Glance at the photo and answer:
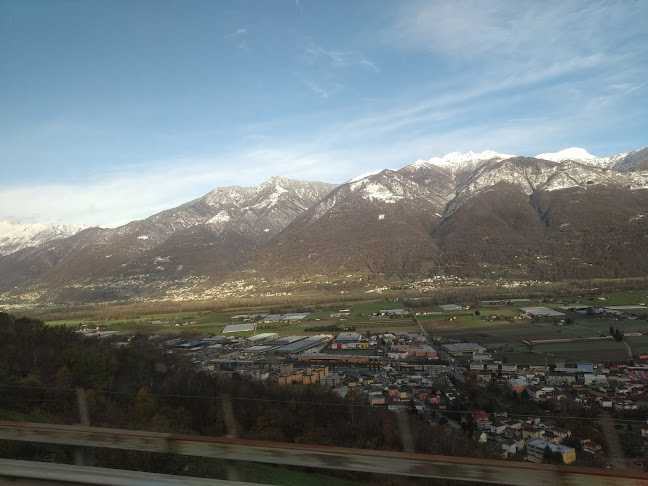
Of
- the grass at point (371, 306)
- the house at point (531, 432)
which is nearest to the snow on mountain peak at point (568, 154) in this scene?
the grass at point (371, 306)

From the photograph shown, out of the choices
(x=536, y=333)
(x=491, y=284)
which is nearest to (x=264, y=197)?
(x=491, y=284)

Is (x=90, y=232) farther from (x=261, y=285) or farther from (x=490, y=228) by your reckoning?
(x=490, y=228)

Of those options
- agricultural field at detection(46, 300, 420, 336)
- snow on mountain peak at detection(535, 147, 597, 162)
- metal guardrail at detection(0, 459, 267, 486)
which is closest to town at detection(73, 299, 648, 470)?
agricultural field at detection(46, 300, 420, 336)

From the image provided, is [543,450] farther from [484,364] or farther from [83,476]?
[484,364]

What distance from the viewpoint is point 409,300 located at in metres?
40.8

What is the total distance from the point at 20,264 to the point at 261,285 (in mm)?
75698

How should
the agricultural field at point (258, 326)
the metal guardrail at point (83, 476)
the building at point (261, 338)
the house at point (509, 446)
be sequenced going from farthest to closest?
1. the agricultural field at point (258, 326)
2. the building at point (261, 338)
3. the house at point (509, 446)
4. the metal guardrail at point (83, 476)

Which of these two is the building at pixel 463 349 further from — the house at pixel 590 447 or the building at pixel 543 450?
the house at pixel 590 447

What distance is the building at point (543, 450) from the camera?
5.59 metres

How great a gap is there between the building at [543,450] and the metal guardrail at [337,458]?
14.6ft

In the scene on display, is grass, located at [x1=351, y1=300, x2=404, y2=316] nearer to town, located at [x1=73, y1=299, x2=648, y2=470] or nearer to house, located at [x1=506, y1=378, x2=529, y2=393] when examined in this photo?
town, located at [x1=73, y1=299, x2=648, y2=470]

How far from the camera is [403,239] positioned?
74.0 meters

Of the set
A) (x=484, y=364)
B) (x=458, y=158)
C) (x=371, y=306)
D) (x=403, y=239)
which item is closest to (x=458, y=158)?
(x=458, y=158)

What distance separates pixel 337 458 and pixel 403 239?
2880 inches
